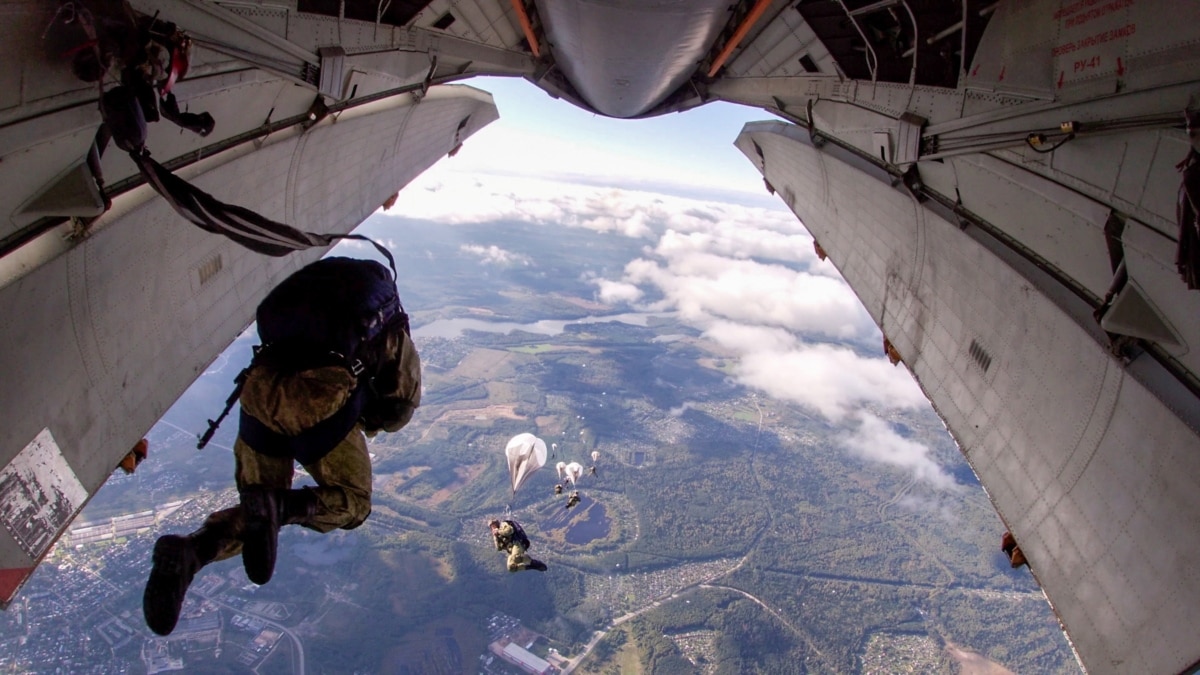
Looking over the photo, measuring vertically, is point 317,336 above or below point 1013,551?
above

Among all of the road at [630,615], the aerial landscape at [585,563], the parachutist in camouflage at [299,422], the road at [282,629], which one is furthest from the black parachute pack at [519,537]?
the road at [282,629]

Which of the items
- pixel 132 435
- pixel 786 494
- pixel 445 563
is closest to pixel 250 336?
pixel 445 563

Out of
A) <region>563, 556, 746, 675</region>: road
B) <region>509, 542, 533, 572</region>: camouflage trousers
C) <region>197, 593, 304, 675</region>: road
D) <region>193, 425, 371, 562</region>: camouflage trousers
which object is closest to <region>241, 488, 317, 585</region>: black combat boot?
<region>193, 425, 371, 562</region>: camouflage trousers

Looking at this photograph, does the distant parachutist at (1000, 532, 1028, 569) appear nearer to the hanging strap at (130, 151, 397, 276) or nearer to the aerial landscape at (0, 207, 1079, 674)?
the hanging strap at (130, 151, 397, 276)

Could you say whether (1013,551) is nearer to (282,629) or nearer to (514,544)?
(514,544)

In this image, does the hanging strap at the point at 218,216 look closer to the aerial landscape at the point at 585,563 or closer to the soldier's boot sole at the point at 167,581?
the soldier's boot sole at the point at 167,581

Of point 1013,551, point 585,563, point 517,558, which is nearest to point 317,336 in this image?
point 1013,551
